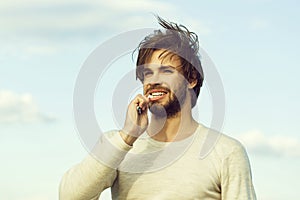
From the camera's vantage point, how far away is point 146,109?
7574 mm

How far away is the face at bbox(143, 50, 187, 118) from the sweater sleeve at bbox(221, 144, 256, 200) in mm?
751

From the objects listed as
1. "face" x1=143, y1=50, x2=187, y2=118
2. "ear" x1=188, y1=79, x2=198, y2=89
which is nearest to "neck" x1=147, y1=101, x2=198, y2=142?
"face" x1=143, y1=50, x2=187, y2=118

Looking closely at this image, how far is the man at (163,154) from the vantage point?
769 centimetres

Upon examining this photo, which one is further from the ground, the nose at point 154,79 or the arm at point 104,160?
the nose at point 154,79

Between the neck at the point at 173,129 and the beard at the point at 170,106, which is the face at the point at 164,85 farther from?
the neck at the point at 173,129

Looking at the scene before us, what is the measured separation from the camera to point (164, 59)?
26.4ft

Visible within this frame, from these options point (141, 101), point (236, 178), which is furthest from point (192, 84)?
point (236, 178)

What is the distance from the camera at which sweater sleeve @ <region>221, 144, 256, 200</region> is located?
784cm

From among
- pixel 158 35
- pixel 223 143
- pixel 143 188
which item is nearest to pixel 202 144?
pixel 223 143

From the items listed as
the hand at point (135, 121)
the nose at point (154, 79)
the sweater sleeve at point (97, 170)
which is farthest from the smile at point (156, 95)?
the sweater sleeve at point (97, 170)

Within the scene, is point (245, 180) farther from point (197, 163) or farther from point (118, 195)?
point (118, 195)

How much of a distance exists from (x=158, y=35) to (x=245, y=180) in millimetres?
1825

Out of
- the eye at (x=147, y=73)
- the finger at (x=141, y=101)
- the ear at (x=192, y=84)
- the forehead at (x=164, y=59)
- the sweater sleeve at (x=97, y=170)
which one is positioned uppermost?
the forehead at (x=164, y=59)

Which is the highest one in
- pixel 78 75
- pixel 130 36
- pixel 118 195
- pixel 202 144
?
pixel 130 36
